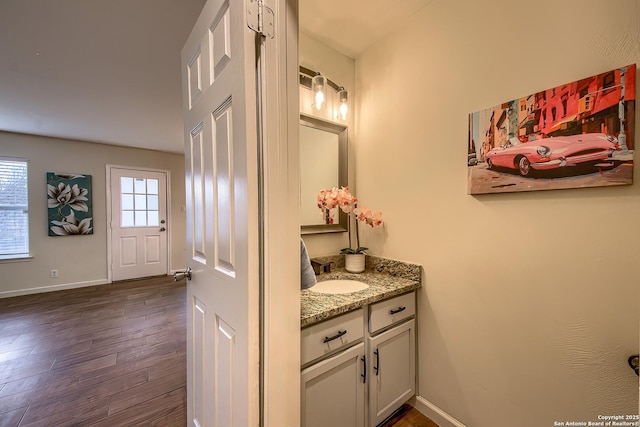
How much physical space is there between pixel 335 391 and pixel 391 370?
1.36 feet

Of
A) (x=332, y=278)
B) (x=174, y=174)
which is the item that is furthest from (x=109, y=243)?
(x=332, y=278)

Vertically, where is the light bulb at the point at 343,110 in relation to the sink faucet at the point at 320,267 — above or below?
above

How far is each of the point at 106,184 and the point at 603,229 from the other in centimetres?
558

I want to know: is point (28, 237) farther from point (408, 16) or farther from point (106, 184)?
point (408, 16)

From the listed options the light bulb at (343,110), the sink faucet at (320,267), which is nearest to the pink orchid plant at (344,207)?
the sink faucet at (320,267)

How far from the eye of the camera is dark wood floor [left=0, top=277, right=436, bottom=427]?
4.91ft

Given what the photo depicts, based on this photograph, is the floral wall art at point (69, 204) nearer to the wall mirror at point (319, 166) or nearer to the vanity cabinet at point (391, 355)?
the wall mirror at point (319, 166)

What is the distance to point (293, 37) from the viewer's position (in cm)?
76

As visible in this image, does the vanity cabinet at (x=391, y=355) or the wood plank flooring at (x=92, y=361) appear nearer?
the vanity cabinet at (x=391, y=355)

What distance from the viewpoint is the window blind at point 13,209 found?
3332 millimetres

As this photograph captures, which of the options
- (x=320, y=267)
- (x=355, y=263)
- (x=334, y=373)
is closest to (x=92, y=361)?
(x=320, y=267)

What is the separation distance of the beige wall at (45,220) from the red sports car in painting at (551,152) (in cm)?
523

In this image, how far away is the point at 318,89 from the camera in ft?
5.03

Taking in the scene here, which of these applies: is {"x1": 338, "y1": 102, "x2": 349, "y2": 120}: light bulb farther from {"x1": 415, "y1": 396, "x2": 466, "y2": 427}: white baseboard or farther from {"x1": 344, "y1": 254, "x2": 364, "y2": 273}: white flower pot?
{"x1": 415, "y1": 396, "x2": 466, "y2": 427}: white baseboard
